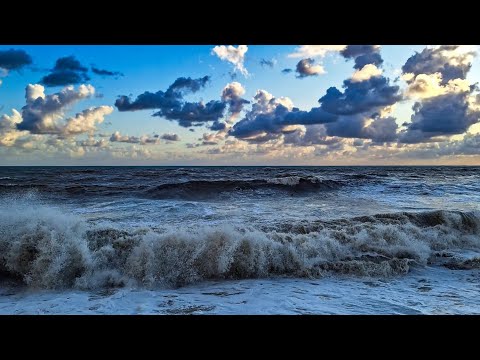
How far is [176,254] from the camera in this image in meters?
5.53

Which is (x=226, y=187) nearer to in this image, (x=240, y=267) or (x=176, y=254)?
(x=176, y=254)

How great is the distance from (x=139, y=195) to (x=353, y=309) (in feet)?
38.8

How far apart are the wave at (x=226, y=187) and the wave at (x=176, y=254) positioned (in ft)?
27.0


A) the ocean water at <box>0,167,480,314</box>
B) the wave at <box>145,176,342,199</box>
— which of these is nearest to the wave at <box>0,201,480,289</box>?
the ocean water at <box>0,167,480,314</box>

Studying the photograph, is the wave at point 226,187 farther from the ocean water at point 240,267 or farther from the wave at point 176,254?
the wave at point 176,254

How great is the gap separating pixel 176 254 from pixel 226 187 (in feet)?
38.1

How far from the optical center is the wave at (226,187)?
15148 millimetres

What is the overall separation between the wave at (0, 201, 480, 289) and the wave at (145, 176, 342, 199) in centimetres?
824

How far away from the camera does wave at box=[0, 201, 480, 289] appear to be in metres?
5.11

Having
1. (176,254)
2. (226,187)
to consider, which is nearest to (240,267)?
(176,254)

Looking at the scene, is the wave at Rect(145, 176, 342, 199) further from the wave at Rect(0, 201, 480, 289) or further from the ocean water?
the wave at Rect(0, 201, 480, 289)
